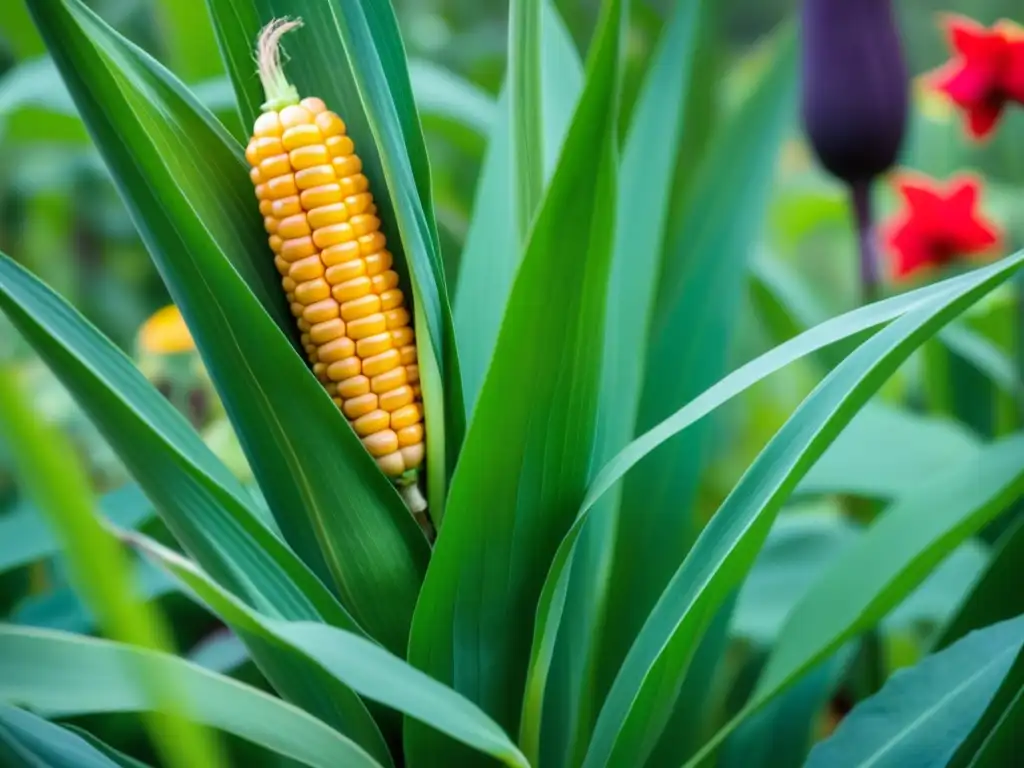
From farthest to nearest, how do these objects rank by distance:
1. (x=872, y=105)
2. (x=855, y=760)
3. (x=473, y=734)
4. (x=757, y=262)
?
(x=757, y=262) < (x=872, y=105) < (x=855, y=760) < (x=473, y=734)

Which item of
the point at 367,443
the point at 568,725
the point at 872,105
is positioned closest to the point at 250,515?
the point at 367,443

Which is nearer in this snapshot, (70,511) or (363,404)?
(70,511)

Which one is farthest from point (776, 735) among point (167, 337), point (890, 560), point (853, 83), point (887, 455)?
point (167, 337)

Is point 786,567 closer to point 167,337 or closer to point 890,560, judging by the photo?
point 890,560

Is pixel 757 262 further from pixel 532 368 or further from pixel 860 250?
pixel 532 368

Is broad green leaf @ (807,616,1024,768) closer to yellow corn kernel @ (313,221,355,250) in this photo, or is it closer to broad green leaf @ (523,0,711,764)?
broad green leaf @ (523,0,711,764)

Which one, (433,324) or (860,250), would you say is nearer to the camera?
(433,324)

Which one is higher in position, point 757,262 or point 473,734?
point 757,262

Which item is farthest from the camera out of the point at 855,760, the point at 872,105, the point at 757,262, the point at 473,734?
the point at 757,262
